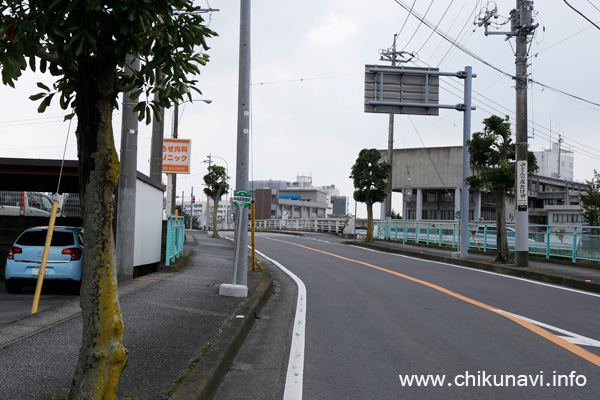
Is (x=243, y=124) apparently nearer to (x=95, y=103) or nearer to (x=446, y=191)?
(x=95, y=103)

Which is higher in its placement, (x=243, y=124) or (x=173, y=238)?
(x=243, y=124)

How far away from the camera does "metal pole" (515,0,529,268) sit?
672 inches

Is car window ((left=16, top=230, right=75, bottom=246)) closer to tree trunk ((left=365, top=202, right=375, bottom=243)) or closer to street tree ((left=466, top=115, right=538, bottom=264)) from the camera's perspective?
street tree ((left=466, top=115, right=538, bottom=264))

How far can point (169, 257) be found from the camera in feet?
51.5

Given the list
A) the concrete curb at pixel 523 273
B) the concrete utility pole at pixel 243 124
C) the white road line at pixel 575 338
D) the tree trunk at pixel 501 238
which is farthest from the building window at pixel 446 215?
the white road line at pixel 575 338

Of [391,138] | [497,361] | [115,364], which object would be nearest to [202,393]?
[115,364]

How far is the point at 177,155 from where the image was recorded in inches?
1008

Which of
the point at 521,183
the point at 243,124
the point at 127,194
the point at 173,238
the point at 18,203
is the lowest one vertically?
the point at 173,238

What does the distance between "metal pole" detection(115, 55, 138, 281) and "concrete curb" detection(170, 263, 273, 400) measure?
15.2 ft

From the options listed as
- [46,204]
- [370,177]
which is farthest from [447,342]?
[370,177]

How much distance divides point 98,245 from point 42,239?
348 inches

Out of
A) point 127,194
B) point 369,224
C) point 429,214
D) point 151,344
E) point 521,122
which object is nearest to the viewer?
point 151,344

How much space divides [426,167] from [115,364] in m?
60.5

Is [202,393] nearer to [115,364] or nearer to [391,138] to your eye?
[115,364]
